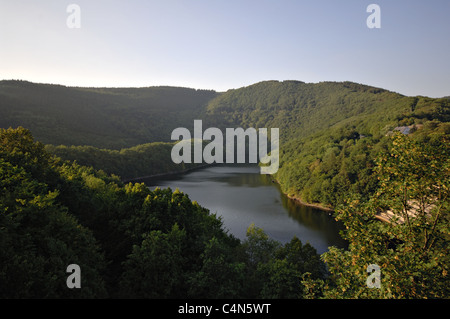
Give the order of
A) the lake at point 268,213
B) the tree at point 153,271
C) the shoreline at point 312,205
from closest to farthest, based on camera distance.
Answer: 1. the tree at point 153,271
2. the lake at point 268,213
3. the shoreline at point 312,205

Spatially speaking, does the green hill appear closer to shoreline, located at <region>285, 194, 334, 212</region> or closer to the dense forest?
shoreline, located at <region>285, 194, 334, 212</region>

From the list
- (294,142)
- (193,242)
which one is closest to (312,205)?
(193,242)

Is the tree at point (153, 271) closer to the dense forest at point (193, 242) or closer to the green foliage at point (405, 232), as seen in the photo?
the dense forest at point (193, 242)

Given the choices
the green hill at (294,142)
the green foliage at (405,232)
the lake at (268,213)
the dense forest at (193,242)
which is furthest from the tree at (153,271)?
the green hill at (294,142)

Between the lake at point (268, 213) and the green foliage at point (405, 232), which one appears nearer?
the green foliage at point (405, 232)

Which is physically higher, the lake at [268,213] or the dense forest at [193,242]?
the dense forest at [193,242]

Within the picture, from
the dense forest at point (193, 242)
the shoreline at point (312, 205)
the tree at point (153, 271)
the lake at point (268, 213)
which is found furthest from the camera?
the shoreline at point (312, 205)

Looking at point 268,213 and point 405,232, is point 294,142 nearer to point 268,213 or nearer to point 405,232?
point 268,213
